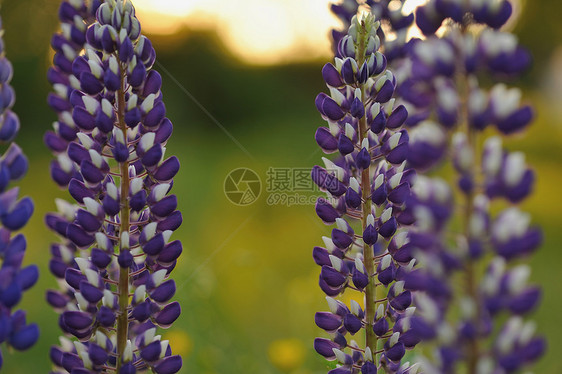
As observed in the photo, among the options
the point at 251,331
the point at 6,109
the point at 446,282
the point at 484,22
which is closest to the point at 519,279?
the point at 446,282

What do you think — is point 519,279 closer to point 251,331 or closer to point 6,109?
point 6,109

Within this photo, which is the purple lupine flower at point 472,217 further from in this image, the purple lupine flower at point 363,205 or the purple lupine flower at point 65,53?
the purple lupine flower at point 65,53

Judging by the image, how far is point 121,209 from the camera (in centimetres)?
165

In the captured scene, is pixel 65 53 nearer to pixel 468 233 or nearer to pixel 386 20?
pixel 386 20

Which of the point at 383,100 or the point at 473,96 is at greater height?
the point at 383,100

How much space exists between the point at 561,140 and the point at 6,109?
911 cm

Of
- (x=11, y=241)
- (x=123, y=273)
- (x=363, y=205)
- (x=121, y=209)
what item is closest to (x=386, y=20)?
(x=363, y=205)

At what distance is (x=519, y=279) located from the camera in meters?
1.08

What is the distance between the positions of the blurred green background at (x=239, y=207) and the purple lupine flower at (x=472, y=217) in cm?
17

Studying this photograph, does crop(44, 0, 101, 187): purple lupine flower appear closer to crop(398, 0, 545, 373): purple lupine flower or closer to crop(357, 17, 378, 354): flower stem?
crop(357, 17, 378, 354): flower stem

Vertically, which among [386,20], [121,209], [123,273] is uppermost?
[386,20]

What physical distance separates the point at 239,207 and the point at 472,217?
6893mm

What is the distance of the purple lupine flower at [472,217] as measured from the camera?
1.08 m

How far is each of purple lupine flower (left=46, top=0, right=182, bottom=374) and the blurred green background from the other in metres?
0.97
